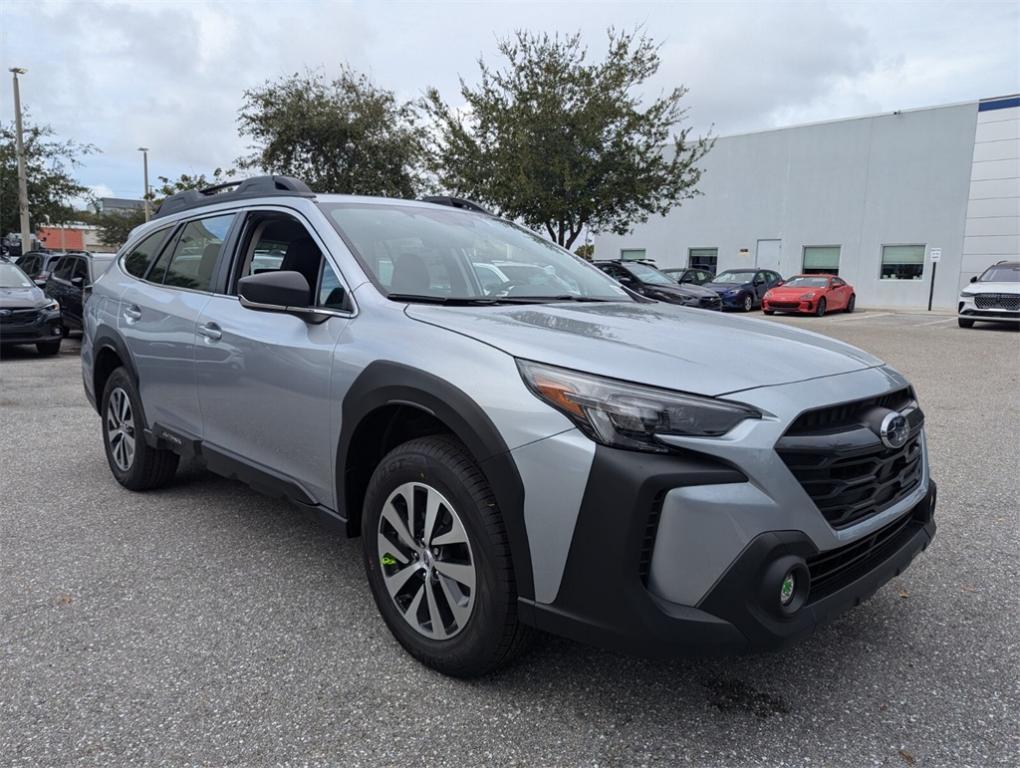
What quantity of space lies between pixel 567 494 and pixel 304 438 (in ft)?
4.39

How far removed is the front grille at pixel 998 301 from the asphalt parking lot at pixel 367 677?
16778 mm

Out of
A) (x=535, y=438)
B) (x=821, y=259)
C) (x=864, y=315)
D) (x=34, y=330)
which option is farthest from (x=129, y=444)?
(x=821, y=259)

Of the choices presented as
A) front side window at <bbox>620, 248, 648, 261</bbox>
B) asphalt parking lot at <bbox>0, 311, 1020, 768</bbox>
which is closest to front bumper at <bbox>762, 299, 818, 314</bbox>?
front side window at <bbox>620, 248, 648, 261</bbox>

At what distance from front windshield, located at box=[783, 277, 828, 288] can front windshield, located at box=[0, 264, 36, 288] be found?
67.8ft

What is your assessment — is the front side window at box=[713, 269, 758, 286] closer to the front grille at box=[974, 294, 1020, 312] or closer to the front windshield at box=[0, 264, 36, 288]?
the front grille at box=[974, 294, 1020, 312]

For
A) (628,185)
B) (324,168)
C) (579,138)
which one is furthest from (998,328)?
(324,168)

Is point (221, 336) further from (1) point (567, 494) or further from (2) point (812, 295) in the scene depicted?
(2) point (812, 295)

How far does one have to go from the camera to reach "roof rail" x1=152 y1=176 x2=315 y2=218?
347 cm

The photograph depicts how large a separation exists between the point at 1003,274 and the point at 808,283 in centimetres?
583

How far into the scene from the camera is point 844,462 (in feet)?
7.04

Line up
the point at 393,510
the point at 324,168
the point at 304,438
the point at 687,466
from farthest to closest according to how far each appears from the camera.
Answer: the point at 324,168, the point at 304,438, the point at 393,510, the point at 687,466

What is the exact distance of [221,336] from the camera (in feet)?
11.0

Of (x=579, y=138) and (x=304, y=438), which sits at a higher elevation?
(x=579, y=138)

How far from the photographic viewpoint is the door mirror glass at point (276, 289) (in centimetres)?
278
